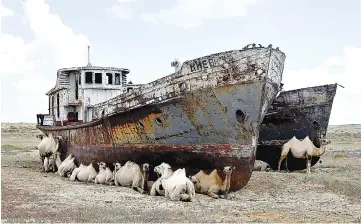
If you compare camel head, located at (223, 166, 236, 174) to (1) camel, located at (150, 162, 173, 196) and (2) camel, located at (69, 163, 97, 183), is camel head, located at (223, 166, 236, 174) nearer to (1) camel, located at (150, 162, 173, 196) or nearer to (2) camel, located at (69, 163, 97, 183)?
(1) camel, located at (150, 162, 173, 196)

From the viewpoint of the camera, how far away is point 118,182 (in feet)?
41.8

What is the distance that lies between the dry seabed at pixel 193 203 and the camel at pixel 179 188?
0.18 meters

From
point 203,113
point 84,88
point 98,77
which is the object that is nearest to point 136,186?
point 203,113

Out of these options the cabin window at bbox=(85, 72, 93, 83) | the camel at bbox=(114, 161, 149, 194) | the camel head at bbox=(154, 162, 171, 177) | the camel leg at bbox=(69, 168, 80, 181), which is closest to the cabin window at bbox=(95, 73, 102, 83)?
the cabin window at bbox=(85, 72, 93, 83)

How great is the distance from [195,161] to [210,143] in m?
0.58

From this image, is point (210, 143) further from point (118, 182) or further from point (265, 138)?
point (265, 138)

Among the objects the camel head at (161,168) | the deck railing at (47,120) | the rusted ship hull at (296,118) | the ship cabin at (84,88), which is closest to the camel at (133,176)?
the camel head at (161,168)

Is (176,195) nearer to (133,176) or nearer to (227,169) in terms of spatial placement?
(227,169)

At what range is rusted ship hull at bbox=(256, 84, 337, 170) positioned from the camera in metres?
17.4

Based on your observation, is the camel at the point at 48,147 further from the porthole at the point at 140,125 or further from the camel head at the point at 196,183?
the camel head at the point at 196,183

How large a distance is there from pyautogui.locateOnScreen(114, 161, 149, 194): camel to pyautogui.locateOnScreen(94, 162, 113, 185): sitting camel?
470 mm

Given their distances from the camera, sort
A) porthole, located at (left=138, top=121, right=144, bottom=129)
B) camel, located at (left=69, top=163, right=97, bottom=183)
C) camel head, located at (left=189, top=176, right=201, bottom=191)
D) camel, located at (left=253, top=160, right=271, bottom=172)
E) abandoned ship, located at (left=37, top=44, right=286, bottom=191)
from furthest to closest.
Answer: camel, located at (left=253, top=160, right=271, bottom=172), camel, located at (left=69, top=163, right=97, bottom=183), porthole, located at (left=138, top=121, right=144, bottom=129), camel head, located at (left=189, top=176, right=201, bottom=191), abandoned ship, located at (left=37, top=44, right=286, bottom=191)

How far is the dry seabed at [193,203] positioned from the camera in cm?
837

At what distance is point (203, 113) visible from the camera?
11211mm
